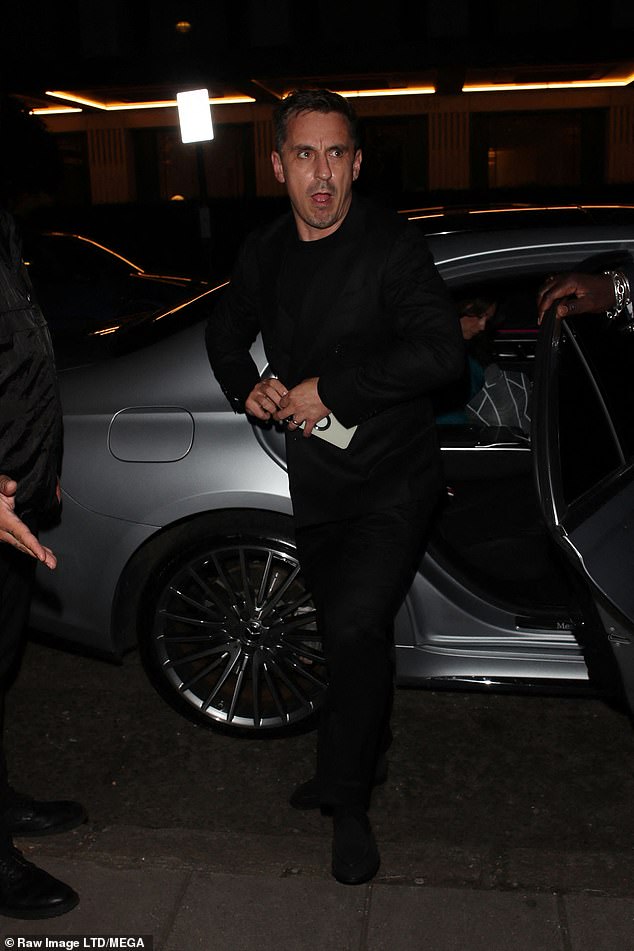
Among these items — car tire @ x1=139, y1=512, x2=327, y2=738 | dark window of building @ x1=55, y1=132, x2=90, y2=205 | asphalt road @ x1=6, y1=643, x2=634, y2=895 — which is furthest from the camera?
dark window of building @ x1=55, y1=132, x2=90, y2=205

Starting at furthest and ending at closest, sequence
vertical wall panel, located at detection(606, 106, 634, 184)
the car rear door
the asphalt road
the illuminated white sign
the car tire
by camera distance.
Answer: vertical wall panel, located at detection(606, 106, 634, 184), the illuminated white sign, the car tire, the asphalt road, the car rear door

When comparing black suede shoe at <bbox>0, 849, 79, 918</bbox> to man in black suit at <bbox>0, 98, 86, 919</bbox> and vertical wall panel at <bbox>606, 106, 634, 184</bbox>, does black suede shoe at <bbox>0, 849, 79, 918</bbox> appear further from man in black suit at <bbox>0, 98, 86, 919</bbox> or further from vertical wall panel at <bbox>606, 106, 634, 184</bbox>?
vertical wall panel at <bbox>606, 106, 634, 184</bbox>

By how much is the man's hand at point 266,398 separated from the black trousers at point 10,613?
2.30 ft

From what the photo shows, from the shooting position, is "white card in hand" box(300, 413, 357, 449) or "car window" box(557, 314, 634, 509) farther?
"white card in hand" box(300, 413, 357, 449)

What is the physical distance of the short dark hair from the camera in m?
2.79

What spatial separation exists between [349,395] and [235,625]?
1.11 m

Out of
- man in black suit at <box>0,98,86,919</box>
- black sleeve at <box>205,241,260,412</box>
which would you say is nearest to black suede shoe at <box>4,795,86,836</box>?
man in black suit at <box>0,98,86,919</box>

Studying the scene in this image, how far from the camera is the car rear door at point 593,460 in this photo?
222cm

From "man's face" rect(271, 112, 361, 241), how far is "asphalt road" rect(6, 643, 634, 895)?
1704 millimetres

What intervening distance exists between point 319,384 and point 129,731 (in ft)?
5.38

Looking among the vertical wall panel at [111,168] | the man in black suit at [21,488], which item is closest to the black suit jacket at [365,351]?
the man in black suit at [21,488]

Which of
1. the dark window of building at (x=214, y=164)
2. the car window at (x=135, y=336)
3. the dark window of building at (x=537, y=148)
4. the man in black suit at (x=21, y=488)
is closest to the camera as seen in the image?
the man in black suit at (x=21, y=488)

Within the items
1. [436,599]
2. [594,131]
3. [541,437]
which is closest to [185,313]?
[436,599]

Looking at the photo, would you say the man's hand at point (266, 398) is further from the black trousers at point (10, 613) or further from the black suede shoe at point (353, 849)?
→ the black suede shoe at point (353, 849)
